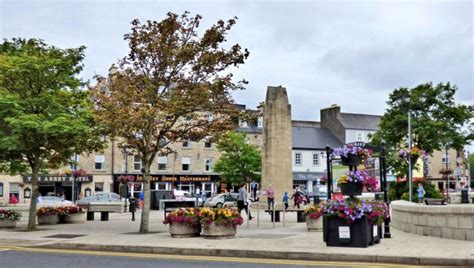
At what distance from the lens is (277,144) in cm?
3431

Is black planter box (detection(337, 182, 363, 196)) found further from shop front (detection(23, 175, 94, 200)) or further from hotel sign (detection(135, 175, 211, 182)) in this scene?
hotel sign (detection(135, 175, 211, 182))

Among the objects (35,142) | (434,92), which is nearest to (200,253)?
(35,142)

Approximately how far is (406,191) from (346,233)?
2401 centimetres

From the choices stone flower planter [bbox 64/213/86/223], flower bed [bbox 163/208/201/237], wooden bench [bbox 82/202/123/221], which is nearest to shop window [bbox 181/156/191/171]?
wooden bench [bbox 82/202/123/221]

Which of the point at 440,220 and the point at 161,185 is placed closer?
the point at 440,220

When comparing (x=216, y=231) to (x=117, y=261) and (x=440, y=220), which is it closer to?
(x=117, y=261)

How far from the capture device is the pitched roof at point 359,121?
70688 mm

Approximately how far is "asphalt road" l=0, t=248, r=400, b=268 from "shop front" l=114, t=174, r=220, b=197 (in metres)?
46.4

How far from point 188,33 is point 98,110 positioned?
423 centimetres

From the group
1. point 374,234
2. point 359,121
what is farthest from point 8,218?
point 359,121

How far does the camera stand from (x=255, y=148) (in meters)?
61.7

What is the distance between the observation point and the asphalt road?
1138 centimetres

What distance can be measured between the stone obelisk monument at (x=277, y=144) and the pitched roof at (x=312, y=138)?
3220cm

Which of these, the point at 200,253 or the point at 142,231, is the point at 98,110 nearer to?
the point at 142,231
